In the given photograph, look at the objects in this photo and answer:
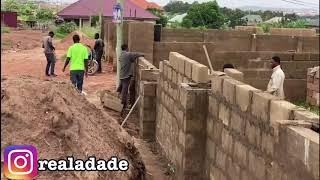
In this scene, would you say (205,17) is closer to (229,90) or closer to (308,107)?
(308,107)

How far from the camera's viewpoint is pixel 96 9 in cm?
5978

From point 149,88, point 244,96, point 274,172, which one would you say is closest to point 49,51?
point 149,88

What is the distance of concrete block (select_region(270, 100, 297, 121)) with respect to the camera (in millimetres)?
4836

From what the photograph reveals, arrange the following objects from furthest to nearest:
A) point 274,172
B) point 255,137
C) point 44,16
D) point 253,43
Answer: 1. point 44,16
2. point 253,43
3. point 255,137
4. point 274,172

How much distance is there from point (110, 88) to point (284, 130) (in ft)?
38.0

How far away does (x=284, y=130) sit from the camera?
460 cm

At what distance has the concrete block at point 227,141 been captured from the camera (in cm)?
631

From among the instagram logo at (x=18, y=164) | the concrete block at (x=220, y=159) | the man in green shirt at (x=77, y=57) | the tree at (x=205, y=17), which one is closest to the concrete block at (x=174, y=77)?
the concrete block at (x=220, y=159)

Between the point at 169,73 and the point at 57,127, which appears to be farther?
the point at 169,73

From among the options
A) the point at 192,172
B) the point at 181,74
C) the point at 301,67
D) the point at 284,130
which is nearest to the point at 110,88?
the point at 301,67

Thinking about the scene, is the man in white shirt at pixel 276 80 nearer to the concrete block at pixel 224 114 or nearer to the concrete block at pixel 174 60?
the concrete block at pixel 174 60

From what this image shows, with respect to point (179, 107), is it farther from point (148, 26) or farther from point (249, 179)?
point (148, 26)

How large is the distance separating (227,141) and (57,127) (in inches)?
76.1

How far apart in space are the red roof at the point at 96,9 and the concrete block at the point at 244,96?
162ft
